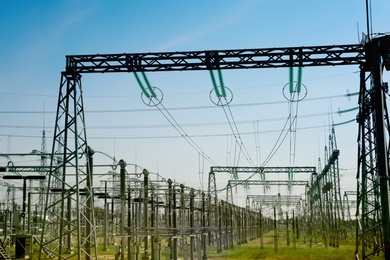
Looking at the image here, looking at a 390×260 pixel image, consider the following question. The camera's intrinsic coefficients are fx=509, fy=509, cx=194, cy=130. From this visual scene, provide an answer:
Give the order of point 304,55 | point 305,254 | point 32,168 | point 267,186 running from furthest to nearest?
point 267,186 → point 32,168 → point 305,254 → point 304,55

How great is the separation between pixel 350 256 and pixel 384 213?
36.5 feet

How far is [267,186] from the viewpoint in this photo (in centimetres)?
4878

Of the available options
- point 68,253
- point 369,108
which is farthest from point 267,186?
point 369,108

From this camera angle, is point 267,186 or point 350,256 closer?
point 350,256

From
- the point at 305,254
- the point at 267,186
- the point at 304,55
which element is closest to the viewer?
the point at 304,55

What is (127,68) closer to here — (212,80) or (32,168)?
(212,80)

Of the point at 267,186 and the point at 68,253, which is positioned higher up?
the point at 267,186

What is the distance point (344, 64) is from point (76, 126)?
909cm

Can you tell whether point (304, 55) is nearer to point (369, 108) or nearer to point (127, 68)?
point (369, 108)

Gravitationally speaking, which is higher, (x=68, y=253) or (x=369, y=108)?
(x=369, y=108)

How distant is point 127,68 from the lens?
17.0m

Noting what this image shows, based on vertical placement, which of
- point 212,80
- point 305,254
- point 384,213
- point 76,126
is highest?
point 212,80

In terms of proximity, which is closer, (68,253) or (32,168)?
(68,253)

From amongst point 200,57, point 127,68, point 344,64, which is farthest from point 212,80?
point 344,64
